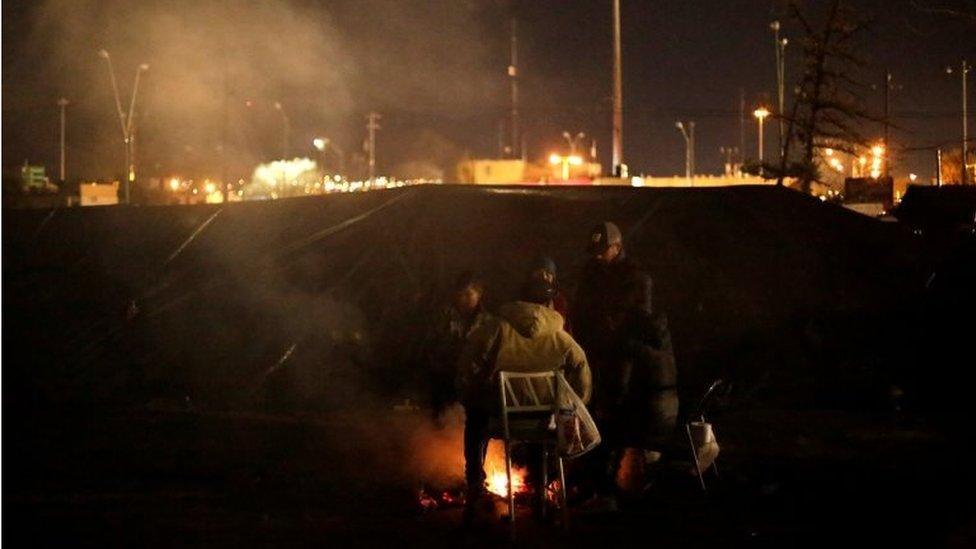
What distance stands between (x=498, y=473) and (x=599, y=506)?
103 centimetres

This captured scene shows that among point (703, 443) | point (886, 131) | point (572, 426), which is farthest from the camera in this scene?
point (886, 131)

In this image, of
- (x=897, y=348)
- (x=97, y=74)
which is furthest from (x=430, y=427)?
(x=97, y=74)

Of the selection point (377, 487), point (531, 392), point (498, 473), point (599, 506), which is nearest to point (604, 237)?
point (531, 392)

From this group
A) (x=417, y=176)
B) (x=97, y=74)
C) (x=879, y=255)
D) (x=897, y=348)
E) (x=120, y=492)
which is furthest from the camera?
(x=417, y=176)

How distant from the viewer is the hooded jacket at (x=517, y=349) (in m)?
6.83

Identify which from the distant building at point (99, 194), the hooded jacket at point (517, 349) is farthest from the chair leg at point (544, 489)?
the distant building at point (99, 194)

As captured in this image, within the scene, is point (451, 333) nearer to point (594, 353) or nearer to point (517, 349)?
point (594, 353)

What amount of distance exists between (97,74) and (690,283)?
110 feet

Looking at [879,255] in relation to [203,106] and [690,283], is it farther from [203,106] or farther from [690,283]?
[203,106]

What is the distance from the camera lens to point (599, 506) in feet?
24.7

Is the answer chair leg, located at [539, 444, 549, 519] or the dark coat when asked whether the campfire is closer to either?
chair leg, located at [539, 444, 549, 519]

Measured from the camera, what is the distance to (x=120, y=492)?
8.27 metres

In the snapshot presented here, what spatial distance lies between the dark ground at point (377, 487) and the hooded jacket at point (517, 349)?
39.6 inches

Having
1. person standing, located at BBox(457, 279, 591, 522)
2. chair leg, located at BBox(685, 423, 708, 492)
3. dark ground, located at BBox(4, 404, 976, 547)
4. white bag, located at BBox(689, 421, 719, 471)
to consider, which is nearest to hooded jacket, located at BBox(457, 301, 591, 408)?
person standing, located at BBox(457, 279, 591, 522)
